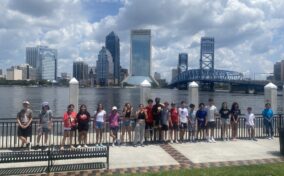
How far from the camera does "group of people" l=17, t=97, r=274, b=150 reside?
13.3 meters

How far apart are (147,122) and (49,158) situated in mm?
5204

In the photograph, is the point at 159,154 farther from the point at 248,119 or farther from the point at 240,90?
the point at 240,90

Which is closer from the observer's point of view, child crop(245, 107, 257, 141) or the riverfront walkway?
the riverfront walkway

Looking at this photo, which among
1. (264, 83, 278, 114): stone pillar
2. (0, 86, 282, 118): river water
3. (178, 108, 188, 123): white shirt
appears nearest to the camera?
(178, 108, 188, 123): white shirt

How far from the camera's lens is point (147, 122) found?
14406 millimetres

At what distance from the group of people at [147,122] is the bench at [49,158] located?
9.26 ft

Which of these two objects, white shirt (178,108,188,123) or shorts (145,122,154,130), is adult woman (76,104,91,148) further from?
white shirt (178,108,188,123)

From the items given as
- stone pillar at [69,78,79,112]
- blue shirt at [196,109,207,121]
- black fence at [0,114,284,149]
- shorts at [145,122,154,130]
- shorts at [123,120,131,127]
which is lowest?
black fence at [0,114,284,149]

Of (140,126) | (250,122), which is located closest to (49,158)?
(140,126)

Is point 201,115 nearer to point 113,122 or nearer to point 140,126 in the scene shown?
point 140,126

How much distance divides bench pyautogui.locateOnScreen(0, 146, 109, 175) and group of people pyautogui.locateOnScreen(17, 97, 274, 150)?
2.82 meters

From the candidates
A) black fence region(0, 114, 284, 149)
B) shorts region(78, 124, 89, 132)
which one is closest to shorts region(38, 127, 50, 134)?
black fence region(0, 114, 284, 149)

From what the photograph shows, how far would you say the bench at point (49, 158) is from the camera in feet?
31.8

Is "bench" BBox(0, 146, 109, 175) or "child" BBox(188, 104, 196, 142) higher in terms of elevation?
"child" BBox(188, 104, 196, 142)
